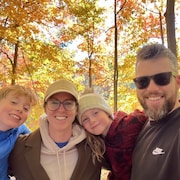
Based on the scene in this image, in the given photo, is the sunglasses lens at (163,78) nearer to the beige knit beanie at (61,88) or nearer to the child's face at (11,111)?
the beige knit beanie at (61,88)

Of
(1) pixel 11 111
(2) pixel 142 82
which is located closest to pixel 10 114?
(1) pixel 11 111

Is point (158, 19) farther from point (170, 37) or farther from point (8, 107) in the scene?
point (8, 107)

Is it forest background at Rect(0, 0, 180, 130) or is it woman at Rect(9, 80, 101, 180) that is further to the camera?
forest background at Rect(0, 0, 180, 130)

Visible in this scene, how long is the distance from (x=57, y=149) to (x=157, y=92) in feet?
3.15

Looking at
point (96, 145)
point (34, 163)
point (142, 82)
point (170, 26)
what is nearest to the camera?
point (142, 82)

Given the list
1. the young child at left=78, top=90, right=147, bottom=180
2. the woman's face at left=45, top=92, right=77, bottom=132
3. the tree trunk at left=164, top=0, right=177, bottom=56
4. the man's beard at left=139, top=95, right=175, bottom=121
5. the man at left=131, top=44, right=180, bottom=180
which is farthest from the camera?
the tree trunk at left=164, top=0, right=177, bottom=56

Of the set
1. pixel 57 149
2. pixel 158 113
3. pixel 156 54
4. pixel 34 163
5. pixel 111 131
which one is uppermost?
pixel 156 54

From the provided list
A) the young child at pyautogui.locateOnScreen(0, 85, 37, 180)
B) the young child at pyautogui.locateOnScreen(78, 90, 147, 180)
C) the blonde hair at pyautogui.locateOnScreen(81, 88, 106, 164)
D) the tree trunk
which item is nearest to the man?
the young child at pyautogui.locateOnScreen(78, 90, 147, 180)

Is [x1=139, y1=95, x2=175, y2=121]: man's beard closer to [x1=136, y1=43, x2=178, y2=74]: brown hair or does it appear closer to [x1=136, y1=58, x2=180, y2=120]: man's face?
[x1=136, y1=58, x2=180, y2=120]: man's face

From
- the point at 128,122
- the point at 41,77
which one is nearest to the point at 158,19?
the point at 41,77

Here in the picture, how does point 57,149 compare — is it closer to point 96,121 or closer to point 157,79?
point 96,121

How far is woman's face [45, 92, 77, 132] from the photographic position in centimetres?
223

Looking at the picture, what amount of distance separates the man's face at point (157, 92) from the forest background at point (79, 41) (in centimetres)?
467

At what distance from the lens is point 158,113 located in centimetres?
171
